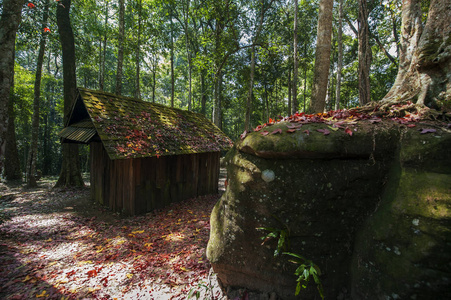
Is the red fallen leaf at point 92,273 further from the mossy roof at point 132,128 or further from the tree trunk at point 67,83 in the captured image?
the tree trunk at point 67,83

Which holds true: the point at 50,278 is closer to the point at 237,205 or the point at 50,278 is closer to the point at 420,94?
the point at 237,205

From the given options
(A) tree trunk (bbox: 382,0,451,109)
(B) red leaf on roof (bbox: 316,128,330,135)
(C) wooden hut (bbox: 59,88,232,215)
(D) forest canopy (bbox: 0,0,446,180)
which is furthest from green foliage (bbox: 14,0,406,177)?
(B) red leaf on roof (bbox: 316,128,330,135)

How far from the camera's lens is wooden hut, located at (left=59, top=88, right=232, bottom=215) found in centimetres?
653

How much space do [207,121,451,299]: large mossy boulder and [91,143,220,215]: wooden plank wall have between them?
4.82 m

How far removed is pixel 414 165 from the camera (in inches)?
102

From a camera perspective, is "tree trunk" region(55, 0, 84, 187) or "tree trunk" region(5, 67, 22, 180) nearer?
"tree trunk" region(55, 0, 84, 187)

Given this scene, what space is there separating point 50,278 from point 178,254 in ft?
8.10

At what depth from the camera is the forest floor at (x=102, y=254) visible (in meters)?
3.60

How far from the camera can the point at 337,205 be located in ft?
9.27

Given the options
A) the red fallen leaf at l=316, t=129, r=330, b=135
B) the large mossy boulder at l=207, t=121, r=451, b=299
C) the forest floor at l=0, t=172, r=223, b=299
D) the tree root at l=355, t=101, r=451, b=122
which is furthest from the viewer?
the forest floor at l=0, t=172, r=223, b=299

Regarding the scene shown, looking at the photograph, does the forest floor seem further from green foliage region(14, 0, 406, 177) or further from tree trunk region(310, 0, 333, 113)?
green foliage region(14, 0, 406, 177)

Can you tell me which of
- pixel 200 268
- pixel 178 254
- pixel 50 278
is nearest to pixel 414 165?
pixel 200 268

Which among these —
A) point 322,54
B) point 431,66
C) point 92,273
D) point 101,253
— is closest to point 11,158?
point 101,253

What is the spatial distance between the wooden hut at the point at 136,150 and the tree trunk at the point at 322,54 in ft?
16.1
